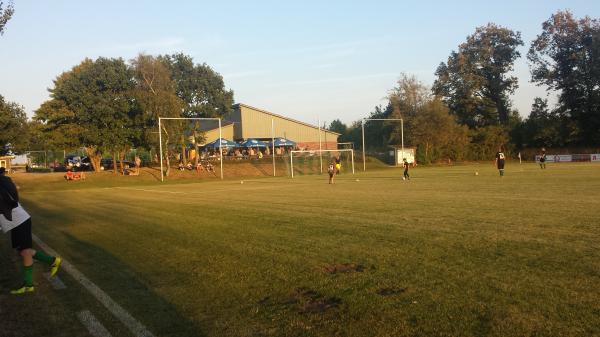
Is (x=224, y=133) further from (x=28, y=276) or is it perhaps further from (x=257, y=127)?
(x=28, y=276)

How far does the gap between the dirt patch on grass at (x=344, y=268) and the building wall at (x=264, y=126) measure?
57.8m

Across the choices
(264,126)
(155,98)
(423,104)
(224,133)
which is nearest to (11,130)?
(155,98)

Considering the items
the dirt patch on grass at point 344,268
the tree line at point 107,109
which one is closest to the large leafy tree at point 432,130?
the tree line at point 107,109

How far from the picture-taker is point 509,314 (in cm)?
520

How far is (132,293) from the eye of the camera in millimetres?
6859

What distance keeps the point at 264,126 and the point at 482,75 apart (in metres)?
33.9

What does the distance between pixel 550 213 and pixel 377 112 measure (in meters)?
93.4

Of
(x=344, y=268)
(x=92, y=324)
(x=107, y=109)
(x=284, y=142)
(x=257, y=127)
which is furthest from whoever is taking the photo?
(x=257, y=127)

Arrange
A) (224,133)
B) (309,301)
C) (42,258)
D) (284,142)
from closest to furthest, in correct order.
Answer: (309,301) < (42,258) < (284,142) < (224,133)

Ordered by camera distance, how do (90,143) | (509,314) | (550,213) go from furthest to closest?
1. (90,143)
2. (550,213)
3. (509,314)

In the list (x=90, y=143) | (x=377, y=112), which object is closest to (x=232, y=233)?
(x=90, y=143)

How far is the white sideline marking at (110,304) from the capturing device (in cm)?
536

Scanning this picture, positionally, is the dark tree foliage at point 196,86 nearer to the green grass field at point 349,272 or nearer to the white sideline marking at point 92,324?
the green grass field at point 349,272

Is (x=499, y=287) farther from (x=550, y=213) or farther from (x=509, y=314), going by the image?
(x=550, y=213)
